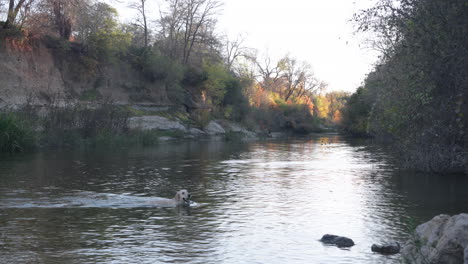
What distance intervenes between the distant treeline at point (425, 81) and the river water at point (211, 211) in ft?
4.02

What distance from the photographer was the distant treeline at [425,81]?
1348cm

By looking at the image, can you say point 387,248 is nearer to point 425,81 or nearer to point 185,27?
point 425,81

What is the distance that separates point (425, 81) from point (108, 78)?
45442 mm

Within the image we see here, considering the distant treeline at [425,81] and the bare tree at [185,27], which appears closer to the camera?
the distant treeline at [425,81]

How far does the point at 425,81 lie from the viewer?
15.2 meters

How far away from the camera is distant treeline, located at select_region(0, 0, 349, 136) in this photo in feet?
151

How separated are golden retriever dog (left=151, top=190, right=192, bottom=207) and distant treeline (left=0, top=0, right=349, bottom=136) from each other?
101 feet

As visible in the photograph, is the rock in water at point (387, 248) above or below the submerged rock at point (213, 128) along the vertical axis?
below

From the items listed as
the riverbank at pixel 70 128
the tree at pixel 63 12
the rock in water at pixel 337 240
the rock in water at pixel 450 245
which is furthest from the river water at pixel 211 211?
the tree at pixel 63 12

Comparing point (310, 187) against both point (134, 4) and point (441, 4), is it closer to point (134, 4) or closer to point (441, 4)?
point (441, 4)

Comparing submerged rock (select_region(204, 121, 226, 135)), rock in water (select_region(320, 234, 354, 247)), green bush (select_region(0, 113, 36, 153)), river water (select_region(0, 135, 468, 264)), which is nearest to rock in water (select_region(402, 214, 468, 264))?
river water (select_region(0, 135, 468, 264))

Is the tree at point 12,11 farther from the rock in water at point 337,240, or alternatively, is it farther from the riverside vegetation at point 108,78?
the rock in water at point 337,240

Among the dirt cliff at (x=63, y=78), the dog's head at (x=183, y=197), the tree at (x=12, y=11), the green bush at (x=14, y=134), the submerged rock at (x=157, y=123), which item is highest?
the tree at (x=12, y=11)

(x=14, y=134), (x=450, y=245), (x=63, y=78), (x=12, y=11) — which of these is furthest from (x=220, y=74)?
(x=450, y=245)
